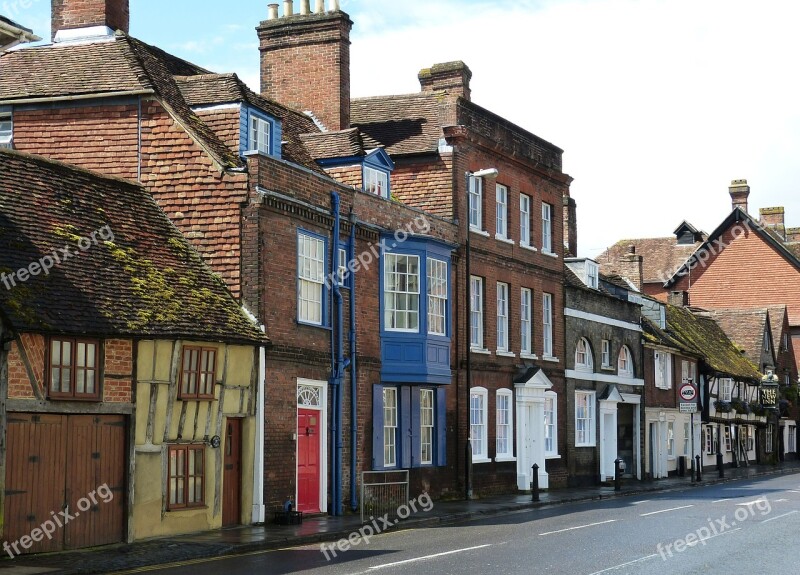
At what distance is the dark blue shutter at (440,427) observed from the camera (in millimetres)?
31656

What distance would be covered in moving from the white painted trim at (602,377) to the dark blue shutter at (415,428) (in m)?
11.0

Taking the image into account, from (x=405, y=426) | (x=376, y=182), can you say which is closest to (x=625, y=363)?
(x=405, y=426)

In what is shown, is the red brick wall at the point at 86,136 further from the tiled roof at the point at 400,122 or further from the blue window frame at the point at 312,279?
the tiled roof at the point at 400,122

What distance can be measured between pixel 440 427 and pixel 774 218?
57113 mm

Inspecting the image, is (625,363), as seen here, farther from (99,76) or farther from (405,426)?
(99,76)

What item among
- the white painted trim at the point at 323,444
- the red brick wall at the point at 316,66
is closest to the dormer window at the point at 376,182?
the red brick wall at the point at 316,66

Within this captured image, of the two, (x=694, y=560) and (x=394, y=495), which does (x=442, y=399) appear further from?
(x=694, y=560)

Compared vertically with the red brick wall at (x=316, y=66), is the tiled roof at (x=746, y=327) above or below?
below

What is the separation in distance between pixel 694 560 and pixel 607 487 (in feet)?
78.1

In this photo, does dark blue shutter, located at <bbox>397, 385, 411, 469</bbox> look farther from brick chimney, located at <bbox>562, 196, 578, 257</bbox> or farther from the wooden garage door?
brick chimney, located at <bbox>562, 196, 578, 257</bbox>

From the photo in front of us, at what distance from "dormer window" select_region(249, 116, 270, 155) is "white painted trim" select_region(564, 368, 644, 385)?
16.9 metres

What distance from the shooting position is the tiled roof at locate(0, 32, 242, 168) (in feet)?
83.3

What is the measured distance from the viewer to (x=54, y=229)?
20797mm

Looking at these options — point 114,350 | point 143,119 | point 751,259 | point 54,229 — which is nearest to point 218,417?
point 114,350
